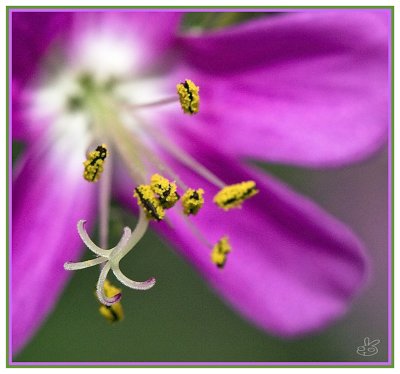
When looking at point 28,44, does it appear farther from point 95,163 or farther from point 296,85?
point 296,85

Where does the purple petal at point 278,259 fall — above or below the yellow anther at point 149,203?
below

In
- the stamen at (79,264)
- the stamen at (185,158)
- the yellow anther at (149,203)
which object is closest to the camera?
the stamen at (79,264)

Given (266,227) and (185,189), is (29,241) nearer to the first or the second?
(185,189)

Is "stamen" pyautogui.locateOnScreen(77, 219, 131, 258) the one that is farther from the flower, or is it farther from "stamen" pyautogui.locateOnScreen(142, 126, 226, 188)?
"stamen" pyautogui.locateOnScreen(142, 126, 226, 188)

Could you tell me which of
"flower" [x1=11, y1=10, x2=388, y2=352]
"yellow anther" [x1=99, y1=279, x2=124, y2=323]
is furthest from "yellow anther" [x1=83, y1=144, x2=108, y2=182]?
"yellow anther" [x1=99, y1=279, x2=124, y2=323]

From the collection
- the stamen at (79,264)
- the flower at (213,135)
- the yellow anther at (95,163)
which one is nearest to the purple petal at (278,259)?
the flower at (213,135)

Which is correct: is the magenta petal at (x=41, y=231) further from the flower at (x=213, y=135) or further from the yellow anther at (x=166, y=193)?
the yellow anther at (x=166, y=193)

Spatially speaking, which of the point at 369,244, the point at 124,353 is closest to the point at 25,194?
the point at 124,353
